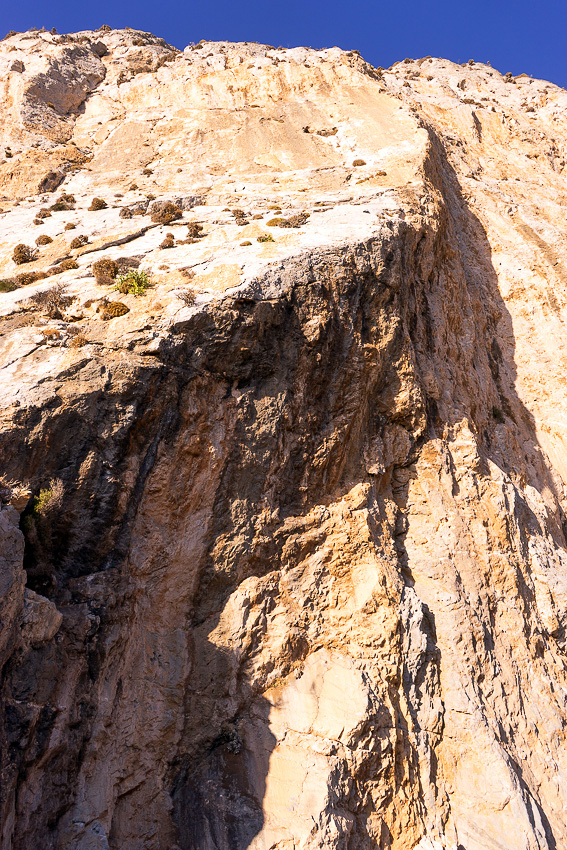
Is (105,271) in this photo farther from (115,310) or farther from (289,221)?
(289,221)

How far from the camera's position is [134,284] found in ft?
54.6

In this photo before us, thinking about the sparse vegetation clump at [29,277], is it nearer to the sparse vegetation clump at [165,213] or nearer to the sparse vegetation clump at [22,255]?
the sparse vegetation clump at [22,255]

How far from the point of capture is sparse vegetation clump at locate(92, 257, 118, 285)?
17.7 metres

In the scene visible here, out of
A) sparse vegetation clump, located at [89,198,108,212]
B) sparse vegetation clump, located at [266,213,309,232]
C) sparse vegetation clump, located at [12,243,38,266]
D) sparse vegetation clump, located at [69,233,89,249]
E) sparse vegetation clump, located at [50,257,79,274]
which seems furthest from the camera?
sparse vegetation clump, located at [89,198,108,212]

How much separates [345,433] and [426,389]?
4.52 metres

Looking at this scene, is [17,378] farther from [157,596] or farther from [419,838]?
[419,838]

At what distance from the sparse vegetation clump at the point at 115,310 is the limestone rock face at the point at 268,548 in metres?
0.37

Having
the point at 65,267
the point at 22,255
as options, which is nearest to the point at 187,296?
the point at 65,267

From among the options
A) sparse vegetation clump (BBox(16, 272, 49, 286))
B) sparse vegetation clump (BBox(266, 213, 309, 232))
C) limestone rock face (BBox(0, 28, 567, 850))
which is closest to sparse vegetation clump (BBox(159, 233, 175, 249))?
limestone rock face (BBox(0, 28, 567, 850))

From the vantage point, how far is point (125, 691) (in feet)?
43.2

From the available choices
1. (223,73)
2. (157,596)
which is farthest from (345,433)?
(223,73)

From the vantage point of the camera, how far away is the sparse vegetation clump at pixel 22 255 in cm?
2103

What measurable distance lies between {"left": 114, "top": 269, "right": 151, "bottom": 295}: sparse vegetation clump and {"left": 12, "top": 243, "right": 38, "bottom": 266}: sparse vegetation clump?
6269 mm

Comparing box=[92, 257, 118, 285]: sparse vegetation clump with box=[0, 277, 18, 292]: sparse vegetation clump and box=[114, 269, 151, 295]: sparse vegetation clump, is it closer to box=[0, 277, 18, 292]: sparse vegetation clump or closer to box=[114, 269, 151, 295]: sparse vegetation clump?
box=[114, 269, 151, 295]: sparse vegetation clump
